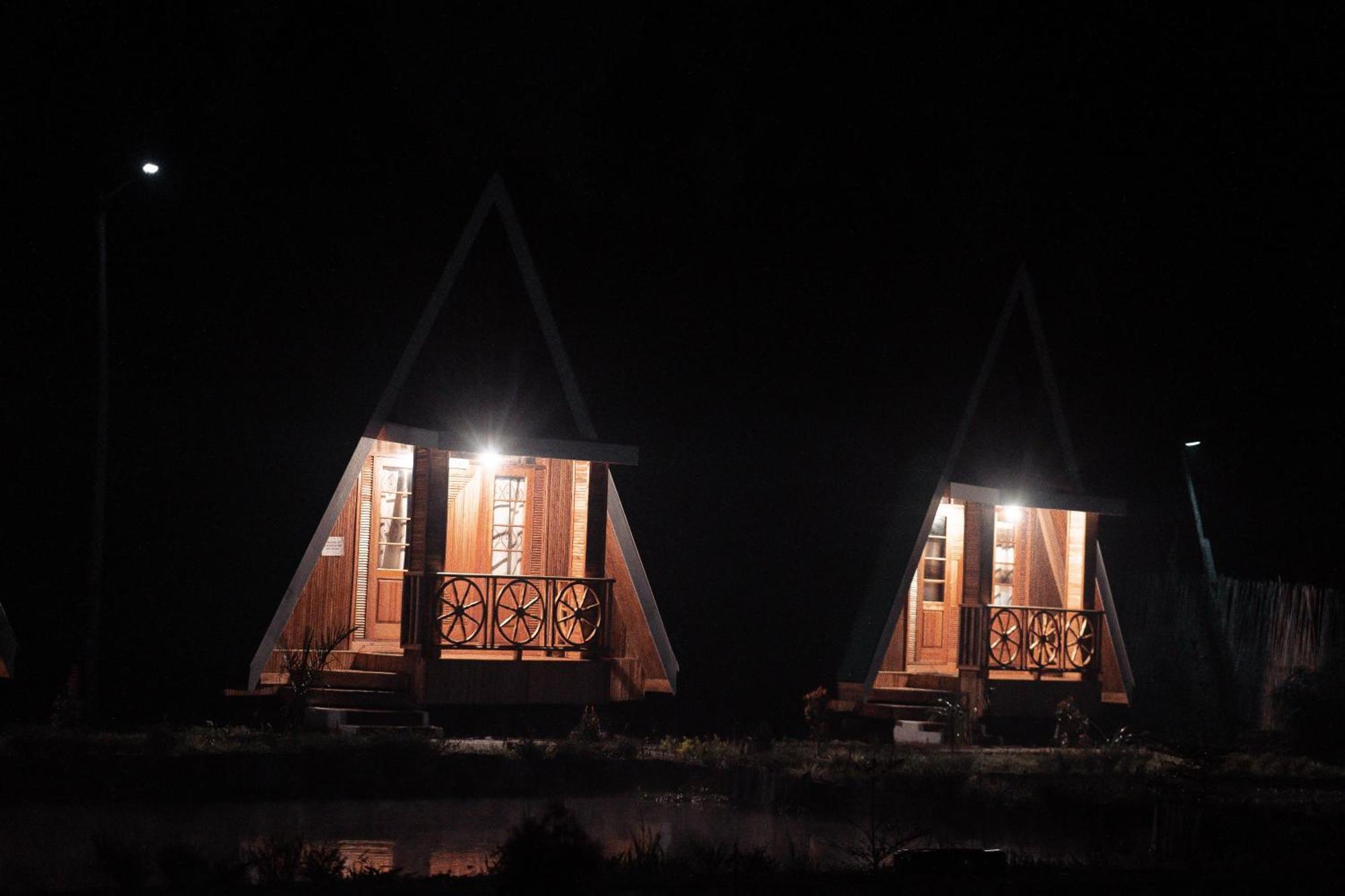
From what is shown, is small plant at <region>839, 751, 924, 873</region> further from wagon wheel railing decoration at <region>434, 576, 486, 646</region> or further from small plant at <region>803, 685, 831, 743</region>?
wagon wheel railing decoration at <region>434, 576, 486, 646</region>

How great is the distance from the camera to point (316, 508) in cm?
1794

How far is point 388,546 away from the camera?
Result: 21.5 metres

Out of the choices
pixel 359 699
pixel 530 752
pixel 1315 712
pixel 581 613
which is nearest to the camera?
pixel 530 752

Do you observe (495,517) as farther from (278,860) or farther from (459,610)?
(278,860)

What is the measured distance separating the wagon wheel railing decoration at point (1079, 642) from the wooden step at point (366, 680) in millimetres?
9563

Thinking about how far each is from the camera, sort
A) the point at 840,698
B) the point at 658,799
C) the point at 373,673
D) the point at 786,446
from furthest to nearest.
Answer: the point at 786,446, the point at 840,698, the point at 373,673, the point at 658,799

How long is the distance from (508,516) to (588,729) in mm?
3200

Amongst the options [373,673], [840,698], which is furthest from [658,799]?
[840,698]

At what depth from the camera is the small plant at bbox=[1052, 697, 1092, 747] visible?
23.3 m

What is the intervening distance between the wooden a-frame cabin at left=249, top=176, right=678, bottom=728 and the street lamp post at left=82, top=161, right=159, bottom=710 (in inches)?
66.6

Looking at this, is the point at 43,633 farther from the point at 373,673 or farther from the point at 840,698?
the point at 840,698

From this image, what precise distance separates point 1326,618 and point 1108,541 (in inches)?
223

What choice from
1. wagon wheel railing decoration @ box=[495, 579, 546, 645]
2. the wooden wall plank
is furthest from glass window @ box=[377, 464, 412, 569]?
wagon wheel railing decoration @ box=[495, 579, 546, 645]

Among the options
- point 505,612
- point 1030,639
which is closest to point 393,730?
point 505,612
